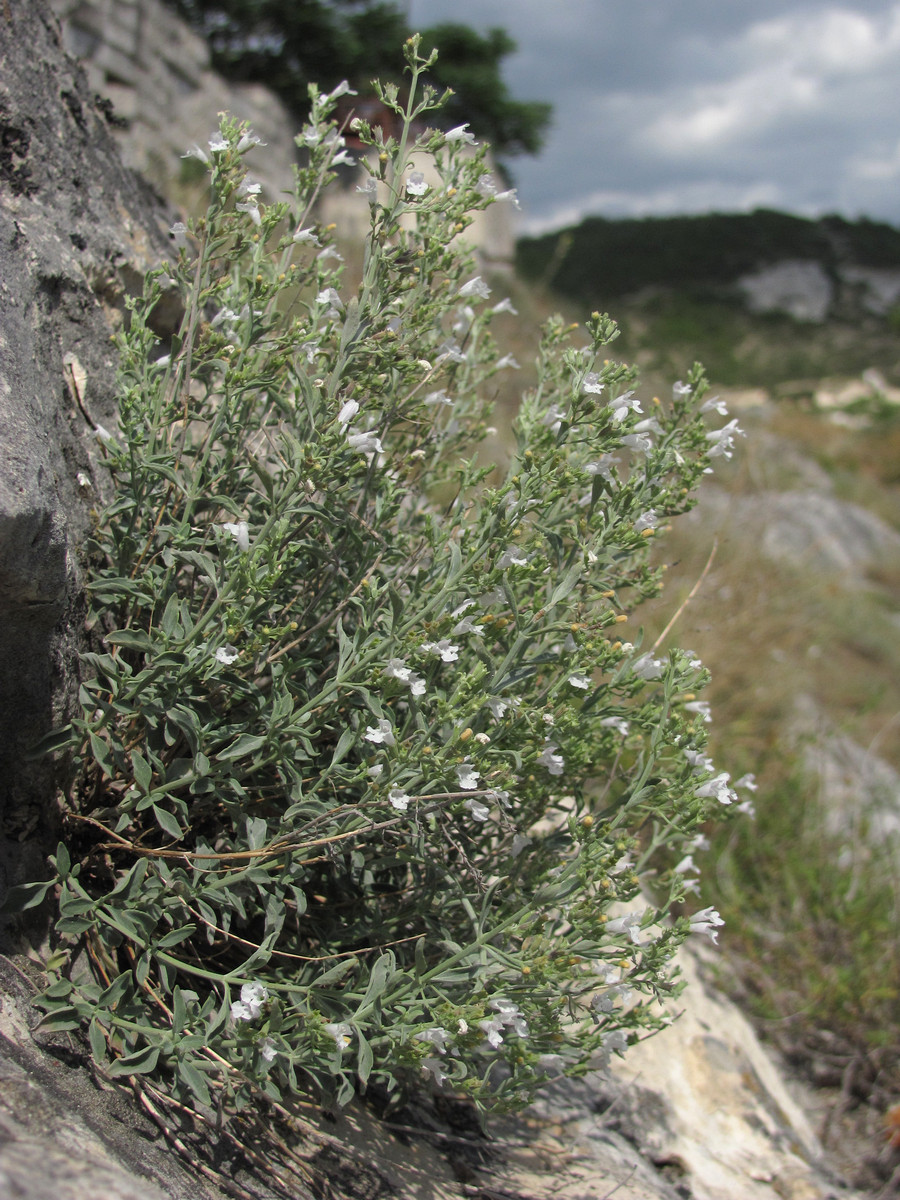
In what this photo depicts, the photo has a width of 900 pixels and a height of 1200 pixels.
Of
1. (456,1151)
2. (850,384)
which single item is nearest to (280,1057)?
(456,1151)

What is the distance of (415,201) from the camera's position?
6.00 ft

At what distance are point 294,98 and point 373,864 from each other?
20417 millimetres

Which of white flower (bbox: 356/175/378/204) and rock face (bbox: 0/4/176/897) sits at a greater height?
white flower (bbox: 356/175/378/204)

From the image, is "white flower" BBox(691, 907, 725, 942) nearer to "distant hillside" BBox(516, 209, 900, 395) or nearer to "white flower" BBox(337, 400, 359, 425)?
"white flower" BBox(337, 400, 359, 425)

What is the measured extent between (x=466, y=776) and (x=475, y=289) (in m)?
1.23

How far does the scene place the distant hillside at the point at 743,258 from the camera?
127 ft

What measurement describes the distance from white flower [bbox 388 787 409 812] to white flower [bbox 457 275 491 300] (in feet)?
3.97

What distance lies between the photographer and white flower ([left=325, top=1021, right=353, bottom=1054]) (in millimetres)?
1485

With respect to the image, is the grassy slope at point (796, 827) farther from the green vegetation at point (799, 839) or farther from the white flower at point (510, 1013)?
the white flower at point (510, 1013)

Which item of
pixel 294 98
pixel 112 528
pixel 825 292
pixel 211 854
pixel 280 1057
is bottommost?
pixel 280 1057

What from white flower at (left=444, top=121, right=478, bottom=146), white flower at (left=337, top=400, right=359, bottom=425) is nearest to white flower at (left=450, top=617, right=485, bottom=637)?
white flower at (left=337, top=400, right=359, bottom=425)

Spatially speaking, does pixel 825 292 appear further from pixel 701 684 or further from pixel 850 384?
pixel 701 684

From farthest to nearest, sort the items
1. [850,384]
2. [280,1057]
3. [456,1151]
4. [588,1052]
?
[850,384] → [456,1151] → [588,1052] → [280,1057]

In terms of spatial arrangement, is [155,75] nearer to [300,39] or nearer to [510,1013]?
[300,39]
